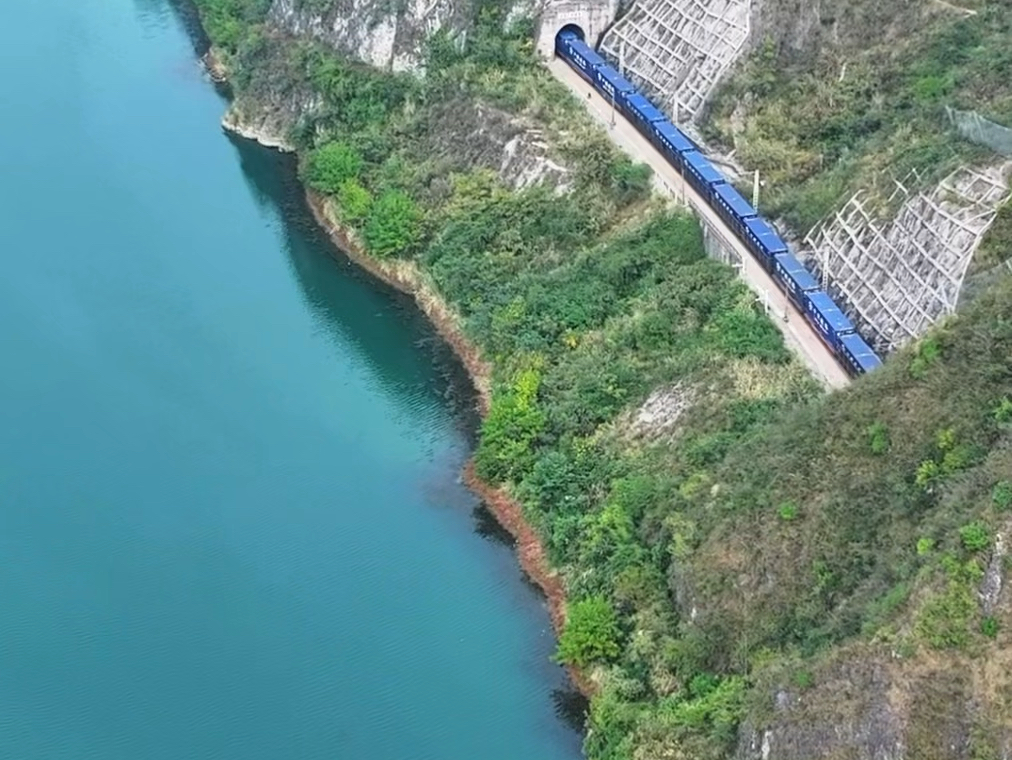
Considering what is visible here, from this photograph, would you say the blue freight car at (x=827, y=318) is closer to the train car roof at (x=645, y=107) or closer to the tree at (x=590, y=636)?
the tree at (x=590, y=636)

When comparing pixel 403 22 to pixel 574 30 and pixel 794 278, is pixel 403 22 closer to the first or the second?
pixel 574 30

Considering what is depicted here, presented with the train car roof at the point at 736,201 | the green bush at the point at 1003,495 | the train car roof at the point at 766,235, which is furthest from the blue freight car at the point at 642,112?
the green bush at the point at 1003,495

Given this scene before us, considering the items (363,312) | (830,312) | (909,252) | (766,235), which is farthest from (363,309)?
(909,252)

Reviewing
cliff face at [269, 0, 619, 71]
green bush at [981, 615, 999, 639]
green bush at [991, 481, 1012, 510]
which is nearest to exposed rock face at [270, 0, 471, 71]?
cliff face at [269, 0, 619, 71]

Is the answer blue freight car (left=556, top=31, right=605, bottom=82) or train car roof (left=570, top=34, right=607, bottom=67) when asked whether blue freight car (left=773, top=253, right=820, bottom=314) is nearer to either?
blue freight car (left=556, top=31, right=605, bottom=82)

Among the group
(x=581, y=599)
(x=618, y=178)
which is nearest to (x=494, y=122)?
(x=618, y=178)

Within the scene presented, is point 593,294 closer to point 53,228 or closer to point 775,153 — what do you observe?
point 775,153
